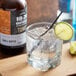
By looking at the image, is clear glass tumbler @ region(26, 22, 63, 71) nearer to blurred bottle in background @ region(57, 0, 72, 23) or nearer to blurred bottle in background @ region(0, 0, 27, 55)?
blurred bottle in background @ region(0, 0, 27, 55)

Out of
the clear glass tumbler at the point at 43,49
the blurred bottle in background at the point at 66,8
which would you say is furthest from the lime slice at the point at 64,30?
the blurred bottle in background at the point at 66,8

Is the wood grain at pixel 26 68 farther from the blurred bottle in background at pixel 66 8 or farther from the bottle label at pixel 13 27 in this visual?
the blurred bottle in background at pixel 66 8

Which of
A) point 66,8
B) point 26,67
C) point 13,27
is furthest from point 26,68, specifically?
point 66,8

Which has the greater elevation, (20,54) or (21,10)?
(21,10)

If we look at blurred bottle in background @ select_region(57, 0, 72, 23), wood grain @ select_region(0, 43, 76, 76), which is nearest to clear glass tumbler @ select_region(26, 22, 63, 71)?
wood grain @ select_region(0, 43, 76, 76)

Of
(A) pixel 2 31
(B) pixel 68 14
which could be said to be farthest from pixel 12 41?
(B) pixel 68 14

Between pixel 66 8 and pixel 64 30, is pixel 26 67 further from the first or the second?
pixel 66 8

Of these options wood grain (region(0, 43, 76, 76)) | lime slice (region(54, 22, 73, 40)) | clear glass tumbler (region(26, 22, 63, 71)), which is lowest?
wood grain (region(0, 43, 76, 76))

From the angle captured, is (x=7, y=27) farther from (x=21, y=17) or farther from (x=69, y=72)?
(x=69, y=72)
